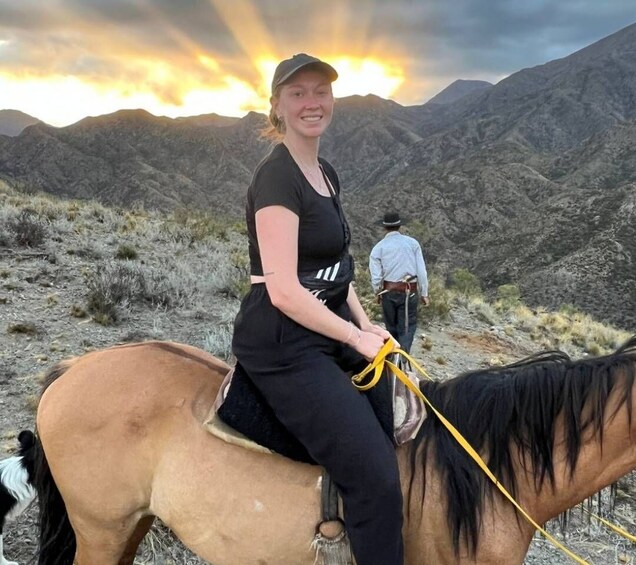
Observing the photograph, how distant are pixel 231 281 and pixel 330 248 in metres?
7.22

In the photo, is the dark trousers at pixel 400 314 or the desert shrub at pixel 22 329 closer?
the desert shrub at pixel 22 329

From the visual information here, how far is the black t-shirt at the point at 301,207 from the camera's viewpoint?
6.40 ft

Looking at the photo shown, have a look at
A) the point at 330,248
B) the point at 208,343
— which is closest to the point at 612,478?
the point at 330,248

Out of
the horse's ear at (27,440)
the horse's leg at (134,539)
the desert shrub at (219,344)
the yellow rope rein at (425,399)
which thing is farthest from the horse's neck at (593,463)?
the desert shrub at (219,344)

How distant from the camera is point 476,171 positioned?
2475 inches

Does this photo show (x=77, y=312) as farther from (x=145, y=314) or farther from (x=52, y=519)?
(x=52, y=519)

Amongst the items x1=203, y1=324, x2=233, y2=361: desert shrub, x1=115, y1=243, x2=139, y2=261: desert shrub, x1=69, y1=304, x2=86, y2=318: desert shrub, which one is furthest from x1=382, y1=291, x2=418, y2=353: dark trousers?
x1=115, y1=243, x2=139, y2=261: desert shrub

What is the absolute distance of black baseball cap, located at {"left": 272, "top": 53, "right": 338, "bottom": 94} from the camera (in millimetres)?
2022

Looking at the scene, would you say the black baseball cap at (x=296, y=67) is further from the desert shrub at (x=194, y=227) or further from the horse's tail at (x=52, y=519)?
the desert shrub at (x=194, y=227)

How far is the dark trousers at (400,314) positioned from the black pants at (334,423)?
5.24 m

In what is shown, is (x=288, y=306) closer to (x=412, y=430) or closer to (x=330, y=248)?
(x=330, y=248)

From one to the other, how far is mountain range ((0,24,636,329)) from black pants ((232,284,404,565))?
113cm

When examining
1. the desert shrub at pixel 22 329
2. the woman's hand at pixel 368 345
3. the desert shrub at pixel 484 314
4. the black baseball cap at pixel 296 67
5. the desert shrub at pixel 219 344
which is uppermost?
the black baseball cap at pixel 296 67

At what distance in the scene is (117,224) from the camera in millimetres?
12102
